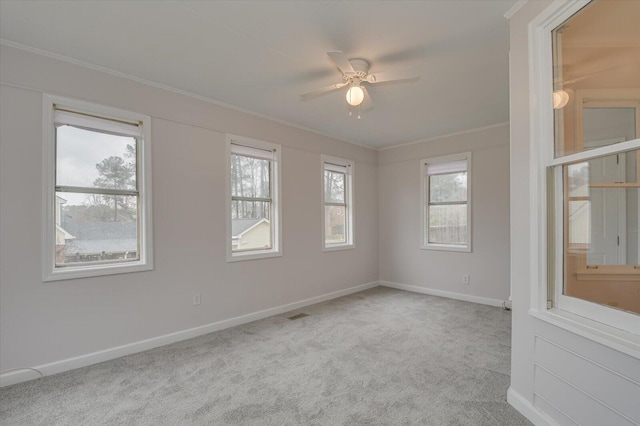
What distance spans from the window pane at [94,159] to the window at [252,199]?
3.48 ft

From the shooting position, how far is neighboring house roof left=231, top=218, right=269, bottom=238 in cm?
379

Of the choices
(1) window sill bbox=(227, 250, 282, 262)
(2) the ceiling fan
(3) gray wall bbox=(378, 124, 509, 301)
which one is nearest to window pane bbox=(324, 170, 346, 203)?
(3) gray wall bbox=(378, 124, 509, 301)

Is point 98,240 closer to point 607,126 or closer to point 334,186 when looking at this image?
point 334,186

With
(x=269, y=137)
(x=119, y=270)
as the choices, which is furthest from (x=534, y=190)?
(x=119, y=270)

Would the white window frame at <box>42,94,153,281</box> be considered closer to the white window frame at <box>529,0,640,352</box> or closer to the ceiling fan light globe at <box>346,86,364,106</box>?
the ceiling fan light globe at <box>346,86,364,106</box>

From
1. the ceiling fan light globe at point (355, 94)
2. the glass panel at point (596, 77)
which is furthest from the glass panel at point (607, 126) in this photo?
the ceiling fan light globe at point (355, 94)

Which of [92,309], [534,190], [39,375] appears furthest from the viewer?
[92,309]

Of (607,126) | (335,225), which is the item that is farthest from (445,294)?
(607,126)

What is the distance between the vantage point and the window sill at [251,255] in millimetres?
3704

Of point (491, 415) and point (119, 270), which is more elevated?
point (119, 270)

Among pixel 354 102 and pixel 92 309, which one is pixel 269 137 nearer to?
pixel 354 102

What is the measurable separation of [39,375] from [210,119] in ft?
9.36

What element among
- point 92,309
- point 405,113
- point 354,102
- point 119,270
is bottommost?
point 92,309

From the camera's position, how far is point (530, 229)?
1892 mm
